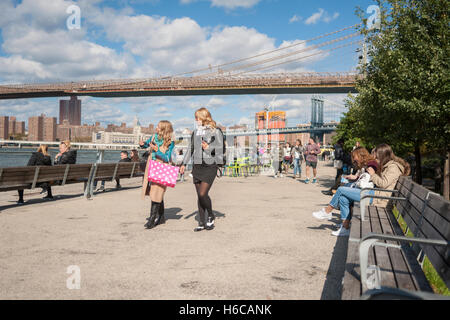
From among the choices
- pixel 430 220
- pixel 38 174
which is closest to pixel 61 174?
pixel 38 174

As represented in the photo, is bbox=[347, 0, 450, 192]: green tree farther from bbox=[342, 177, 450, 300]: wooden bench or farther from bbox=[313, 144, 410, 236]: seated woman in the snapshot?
bbox=[342, 177, 450, 300]: wooden bench

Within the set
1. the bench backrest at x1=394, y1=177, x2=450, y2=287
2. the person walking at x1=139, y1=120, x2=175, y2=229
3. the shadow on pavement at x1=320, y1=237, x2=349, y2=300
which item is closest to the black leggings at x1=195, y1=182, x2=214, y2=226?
the person walking at x1=139, y1=120, x2=175, y2=229

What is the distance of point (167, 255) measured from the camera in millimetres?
4266

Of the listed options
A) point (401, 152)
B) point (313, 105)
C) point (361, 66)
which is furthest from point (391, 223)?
point (313, 105)

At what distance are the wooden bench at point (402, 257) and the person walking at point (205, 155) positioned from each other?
7.47 ft

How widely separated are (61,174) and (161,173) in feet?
10.8

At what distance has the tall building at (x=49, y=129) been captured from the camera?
12671cm

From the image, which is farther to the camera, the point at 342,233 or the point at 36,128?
the point at 36,128

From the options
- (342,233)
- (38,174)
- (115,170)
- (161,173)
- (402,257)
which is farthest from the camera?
(115,170)

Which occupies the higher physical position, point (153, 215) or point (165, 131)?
point (165, 131)

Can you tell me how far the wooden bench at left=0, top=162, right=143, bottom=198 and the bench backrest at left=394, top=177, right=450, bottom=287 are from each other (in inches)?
240

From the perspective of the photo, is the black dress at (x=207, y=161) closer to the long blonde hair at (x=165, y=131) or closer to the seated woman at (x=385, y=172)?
the long blonde hair at (x=165, y=131)

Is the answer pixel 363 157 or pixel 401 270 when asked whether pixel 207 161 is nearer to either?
pixel 363 157

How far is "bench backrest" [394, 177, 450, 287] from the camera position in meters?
2.45
